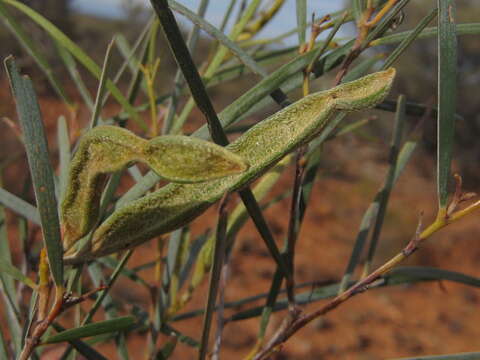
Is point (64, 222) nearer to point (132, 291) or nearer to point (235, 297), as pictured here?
point (132, 291)

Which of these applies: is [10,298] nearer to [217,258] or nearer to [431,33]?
[217,258]

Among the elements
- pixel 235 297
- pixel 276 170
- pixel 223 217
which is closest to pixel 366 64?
pixel 276 170

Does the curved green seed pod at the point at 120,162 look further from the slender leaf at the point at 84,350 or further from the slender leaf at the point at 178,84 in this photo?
the slender leaf at the point at 178,84

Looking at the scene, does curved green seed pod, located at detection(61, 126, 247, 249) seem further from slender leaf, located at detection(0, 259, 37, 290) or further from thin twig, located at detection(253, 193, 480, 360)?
thin twig, located at detection(253, 193, 480, 360)

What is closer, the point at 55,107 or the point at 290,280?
the point at 290,280

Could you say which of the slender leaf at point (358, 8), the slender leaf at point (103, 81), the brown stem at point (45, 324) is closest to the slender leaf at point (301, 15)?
the slender leaf at point (358, 8)

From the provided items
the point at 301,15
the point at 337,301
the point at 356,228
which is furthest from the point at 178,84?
the point at 356,228
